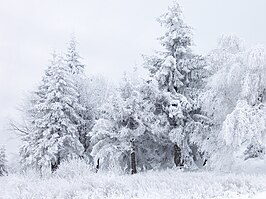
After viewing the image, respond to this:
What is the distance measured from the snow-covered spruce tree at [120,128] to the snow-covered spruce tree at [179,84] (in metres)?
1.80

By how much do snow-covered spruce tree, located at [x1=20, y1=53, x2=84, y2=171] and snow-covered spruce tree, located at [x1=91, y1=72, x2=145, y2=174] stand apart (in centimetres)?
335

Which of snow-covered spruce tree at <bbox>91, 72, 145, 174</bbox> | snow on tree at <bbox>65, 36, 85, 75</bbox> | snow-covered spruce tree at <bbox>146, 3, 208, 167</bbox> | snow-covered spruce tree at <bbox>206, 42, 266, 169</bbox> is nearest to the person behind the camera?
snow-covered spruce tree at <bbox>206, 42, 266, 169</bbox>

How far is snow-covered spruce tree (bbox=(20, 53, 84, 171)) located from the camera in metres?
23.3

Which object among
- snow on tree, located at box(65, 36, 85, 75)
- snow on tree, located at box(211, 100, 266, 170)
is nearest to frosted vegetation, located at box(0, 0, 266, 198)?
snow on tree, located at box(211, 100, 266, 170)

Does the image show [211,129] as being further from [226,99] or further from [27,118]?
[27,118]

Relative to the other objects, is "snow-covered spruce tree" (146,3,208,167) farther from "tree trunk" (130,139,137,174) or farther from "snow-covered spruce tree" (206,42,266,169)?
"tree trunk" (130,139,137,174)

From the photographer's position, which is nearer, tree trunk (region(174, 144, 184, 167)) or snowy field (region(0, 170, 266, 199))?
snowy field (region(0, 170, 266, 199))

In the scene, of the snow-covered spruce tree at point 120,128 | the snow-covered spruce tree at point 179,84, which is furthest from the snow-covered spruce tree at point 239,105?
the snow-covered spruce tree at point 120,128

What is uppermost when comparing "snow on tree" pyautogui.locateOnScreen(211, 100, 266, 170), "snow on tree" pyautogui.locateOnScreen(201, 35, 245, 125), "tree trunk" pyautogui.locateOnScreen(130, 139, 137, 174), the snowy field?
"snow on tree" pyautogui.locateOnScreen(201, 35, 245, 125)

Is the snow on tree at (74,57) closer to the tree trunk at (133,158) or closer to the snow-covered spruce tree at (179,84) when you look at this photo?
the snow-covered spruce tree at (179,84)

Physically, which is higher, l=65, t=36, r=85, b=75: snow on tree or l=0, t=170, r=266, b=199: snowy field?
l=65, t=36, r=85, b=75: snow on tree

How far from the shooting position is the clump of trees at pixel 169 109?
17719mm

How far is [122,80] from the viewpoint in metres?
22.0

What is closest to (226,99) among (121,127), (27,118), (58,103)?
(121,127)
